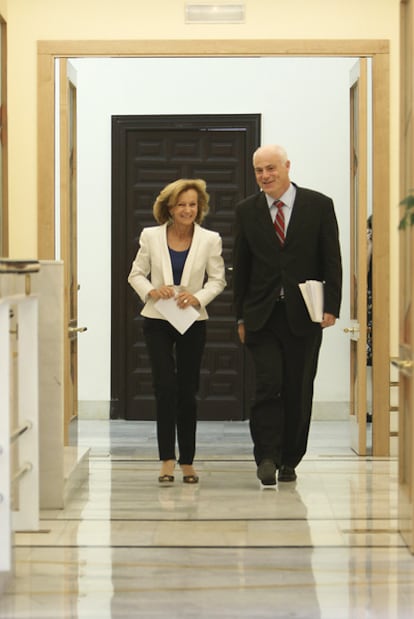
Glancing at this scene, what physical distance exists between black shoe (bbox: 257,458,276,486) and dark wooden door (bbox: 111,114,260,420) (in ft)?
10.3

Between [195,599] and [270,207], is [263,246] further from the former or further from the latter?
[195,599]

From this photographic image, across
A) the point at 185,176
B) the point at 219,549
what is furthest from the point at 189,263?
the point at 185,176

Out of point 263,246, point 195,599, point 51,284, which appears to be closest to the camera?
point 195,599

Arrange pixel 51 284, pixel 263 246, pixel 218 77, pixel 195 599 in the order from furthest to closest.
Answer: pixel 218 77
pixel 263 246
pixel 51 284
pixel 195 599

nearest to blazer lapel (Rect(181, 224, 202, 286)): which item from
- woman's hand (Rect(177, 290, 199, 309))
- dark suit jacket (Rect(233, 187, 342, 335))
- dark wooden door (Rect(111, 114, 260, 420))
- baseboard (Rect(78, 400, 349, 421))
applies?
woman's hand (Rect(177, 290, 199, 309))

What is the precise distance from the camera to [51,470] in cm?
480

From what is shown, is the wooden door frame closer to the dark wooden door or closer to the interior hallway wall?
the interior hallway wall

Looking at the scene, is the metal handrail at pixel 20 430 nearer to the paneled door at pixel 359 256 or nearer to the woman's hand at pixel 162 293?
the woman's hand at pixel 162 293

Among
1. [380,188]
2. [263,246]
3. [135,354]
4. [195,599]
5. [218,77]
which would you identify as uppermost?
[218,77]

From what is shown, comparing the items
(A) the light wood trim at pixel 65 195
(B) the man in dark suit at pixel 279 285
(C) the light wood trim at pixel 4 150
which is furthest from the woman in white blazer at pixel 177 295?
(C) the light wood trim at pixel 4 150

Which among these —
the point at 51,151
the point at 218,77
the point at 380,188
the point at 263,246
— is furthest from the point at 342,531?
the point at 218,77

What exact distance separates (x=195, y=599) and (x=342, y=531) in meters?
1.15

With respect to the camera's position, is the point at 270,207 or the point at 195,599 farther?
the point at 270,207

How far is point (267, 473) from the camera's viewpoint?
5.31 metres
